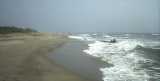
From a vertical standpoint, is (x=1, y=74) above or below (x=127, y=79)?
above

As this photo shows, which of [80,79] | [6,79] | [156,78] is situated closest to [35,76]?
[6,79]

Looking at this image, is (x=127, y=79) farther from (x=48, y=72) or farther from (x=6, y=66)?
(x=6, y=66)

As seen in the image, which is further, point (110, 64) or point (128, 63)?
point (128, 63)

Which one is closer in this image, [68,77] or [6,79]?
[6,79]

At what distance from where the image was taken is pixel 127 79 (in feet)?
34.8

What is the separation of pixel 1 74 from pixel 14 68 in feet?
4.62

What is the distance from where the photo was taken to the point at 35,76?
32.1 feet

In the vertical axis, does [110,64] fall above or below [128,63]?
above

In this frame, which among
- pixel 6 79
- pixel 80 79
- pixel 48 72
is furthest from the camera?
pixel 48 72

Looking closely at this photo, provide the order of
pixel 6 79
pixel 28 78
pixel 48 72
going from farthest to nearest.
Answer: pixel 48 72
pixel 28 78
pixel 6 79

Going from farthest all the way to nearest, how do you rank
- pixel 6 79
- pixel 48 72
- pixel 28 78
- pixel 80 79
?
1. pixel 48 72
2. pixel 80 79
3. pixel 28 78
4. pixel 6 79

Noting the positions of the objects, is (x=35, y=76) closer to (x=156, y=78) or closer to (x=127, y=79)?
(x=127, y=79)

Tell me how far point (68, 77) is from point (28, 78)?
6.27 feet

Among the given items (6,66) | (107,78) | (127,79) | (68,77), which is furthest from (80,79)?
(6,66)
